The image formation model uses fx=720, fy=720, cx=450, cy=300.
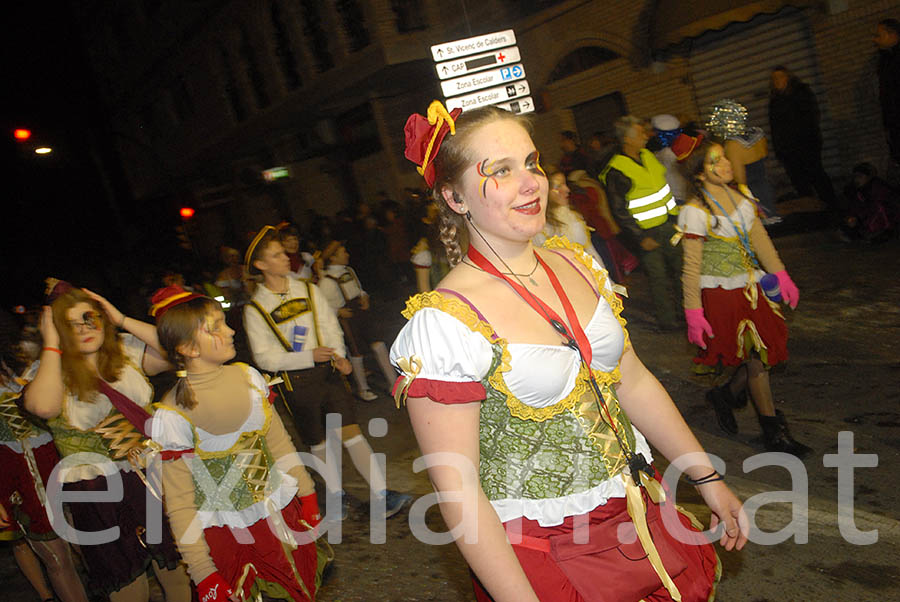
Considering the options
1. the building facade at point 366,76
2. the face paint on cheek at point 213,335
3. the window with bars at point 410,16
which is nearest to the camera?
the face paint on cheek at point 213,335

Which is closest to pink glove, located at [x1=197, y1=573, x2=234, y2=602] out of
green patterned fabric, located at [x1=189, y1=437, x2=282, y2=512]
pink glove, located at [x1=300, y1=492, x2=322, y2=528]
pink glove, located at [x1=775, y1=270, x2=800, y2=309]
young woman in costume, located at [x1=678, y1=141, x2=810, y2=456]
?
green patterned fabric, located at [x1=189, y1=437, x2=282, y2=512]

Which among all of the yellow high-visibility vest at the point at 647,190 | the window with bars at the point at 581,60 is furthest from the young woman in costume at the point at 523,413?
the window with bars at the point at 581,60

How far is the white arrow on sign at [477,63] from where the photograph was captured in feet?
39.8

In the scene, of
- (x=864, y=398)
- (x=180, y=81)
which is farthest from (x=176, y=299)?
Answer: (x=180, y=81)

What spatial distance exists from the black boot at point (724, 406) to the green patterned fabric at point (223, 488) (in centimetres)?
316

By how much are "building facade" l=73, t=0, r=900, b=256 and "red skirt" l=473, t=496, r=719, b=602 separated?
5.95ft

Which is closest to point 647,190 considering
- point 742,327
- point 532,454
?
point 742,327

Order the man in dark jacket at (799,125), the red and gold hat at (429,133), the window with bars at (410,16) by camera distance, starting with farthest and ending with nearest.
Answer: the window with bars at (410,16) < the man in dark jacket at (799,125) < the red and gold hat at (429,133)

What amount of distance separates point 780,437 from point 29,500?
500cm

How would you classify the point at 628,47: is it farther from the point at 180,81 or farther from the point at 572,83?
the point at 180,81

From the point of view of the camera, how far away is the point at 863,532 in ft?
12.3

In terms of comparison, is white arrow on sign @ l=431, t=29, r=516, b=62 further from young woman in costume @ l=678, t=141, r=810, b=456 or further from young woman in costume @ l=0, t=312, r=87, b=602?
young woman in costume @ l=0, t=312, r=87, b=602

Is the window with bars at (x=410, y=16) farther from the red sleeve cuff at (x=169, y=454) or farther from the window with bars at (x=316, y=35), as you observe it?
the red sleeve cuff at (x=169, y=454)

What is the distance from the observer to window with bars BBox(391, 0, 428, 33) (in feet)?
61.8
